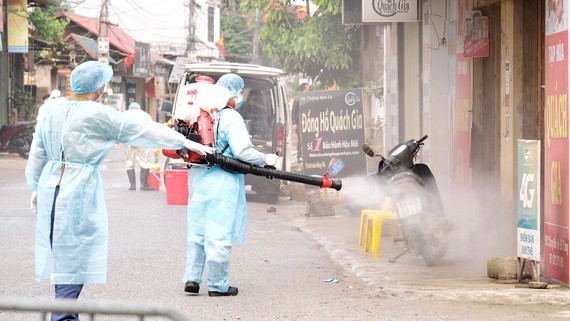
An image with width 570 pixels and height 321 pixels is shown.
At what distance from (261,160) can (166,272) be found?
1.96 meters

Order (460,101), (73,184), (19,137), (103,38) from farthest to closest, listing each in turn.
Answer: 1. (103,38)
2. (19,137)
3. (460,101)
4. (73,184)

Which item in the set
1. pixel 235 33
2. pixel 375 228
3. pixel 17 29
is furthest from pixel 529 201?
pixel 235 33

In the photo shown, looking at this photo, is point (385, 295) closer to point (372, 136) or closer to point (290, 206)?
point (290, 206)

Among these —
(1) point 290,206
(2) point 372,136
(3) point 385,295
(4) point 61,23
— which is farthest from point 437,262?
(4) point 61,23

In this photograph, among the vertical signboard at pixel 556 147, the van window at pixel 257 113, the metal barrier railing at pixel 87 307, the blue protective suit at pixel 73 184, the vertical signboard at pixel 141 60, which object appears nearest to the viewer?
the metal barrier railing at pixel 87 307

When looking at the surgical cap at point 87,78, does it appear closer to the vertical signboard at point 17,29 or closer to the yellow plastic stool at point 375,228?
the yellow plastic stool at point 375,228

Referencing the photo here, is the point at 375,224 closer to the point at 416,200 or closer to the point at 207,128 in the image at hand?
the point at 416,200

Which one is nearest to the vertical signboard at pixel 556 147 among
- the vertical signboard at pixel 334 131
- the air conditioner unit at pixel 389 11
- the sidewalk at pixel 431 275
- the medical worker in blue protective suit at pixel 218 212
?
the sidewalk at pixel 431 275

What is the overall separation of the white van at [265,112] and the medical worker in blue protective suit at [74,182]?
1182 cm

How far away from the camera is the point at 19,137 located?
31141 mm

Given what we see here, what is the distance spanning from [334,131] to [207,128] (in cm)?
885

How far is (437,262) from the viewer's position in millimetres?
10766

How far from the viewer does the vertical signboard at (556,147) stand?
8.91m

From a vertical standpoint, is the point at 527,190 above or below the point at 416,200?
above
